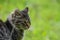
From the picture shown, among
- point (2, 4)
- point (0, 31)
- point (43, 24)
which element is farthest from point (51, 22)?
point (0, 31)

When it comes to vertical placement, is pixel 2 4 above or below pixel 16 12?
above

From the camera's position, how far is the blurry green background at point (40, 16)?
15375 millimetres

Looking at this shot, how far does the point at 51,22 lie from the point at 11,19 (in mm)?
2187

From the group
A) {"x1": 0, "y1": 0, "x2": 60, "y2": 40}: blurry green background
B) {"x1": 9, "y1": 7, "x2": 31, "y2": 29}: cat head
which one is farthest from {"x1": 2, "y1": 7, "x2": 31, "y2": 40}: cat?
{"x1": 0, "y1": 0, "x2": 60, "y2": 40}: blurry green background

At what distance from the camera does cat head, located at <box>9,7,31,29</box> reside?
14141mm

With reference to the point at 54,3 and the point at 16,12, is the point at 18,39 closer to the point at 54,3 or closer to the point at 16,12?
the point at 16,12

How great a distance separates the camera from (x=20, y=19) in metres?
14.2

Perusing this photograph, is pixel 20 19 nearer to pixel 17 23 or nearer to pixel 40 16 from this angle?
pixel 17 23

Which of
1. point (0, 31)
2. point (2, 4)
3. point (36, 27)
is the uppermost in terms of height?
point (2, 4)

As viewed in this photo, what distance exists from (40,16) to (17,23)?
2.46 m

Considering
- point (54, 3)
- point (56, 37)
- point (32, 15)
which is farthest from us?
point (54, 3)

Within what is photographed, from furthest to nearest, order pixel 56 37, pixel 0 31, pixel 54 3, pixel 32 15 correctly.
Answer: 1. pixel 54 3
2. pixel 32 15
3. pixel 56 37
4. pixel 0 31

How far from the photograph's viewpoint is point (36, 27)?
1575 cm

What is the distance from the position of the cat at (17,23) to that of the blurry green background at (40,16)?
1.42 ft
